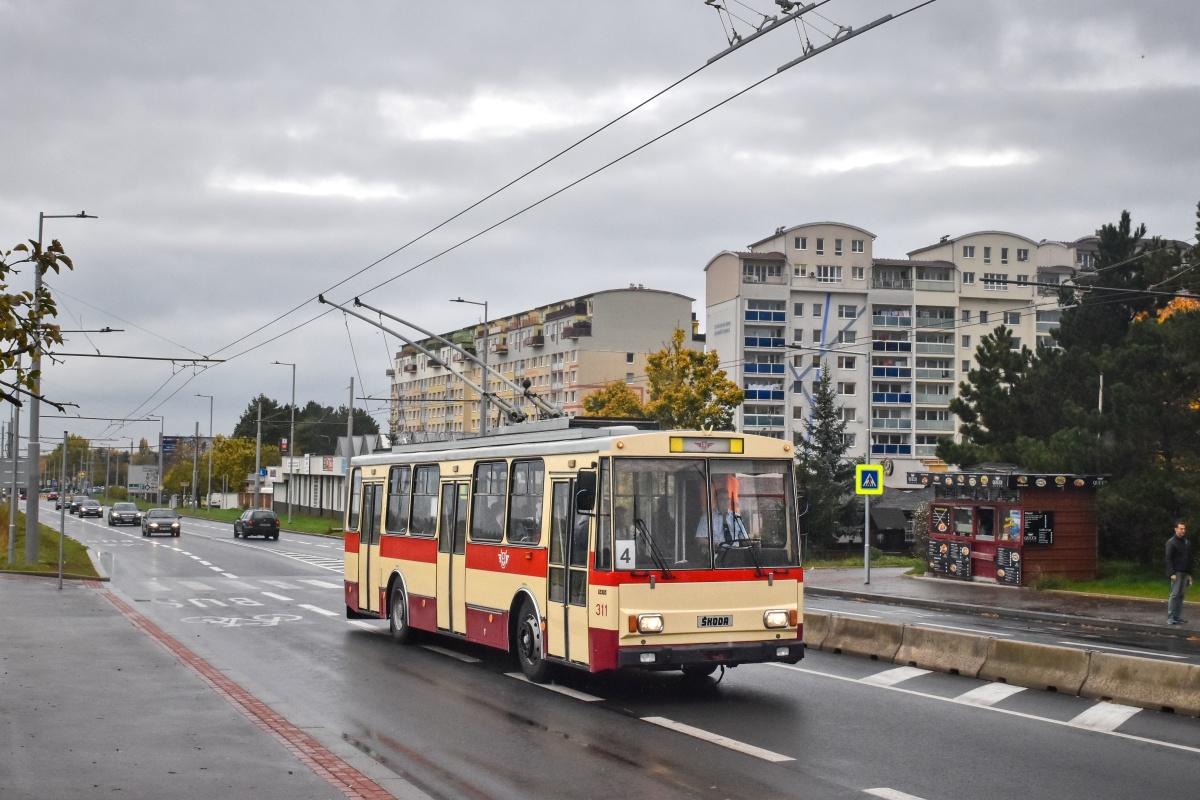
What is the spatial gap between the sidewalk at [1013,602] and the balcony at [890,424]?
7121 cm

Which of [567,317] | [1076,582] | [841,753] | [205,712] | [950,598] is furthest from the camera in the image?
[567,317]

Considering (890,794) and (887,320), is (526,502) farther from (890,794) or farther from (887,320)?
(887,320)

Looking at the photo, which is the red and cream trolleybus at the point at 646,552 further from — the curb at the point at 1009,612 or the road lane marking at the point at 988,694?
the curb at the point at 1009,612

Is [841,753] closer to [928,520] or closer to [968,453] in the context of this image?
[928,520]

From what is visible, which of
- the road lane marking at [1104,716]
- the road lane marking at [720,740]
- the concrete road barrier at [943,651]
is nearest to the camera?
the road lane marking at [720,740]

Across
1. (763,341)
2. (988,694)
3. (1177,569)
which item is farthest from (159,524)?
(988,694)

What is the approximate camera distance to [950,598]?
2981 cm

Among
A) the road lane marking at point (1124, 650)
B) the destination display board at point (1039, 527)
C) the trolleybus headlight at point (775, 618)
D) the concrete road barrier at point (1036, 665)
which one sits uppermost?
the destination display board at point (1039, 527)

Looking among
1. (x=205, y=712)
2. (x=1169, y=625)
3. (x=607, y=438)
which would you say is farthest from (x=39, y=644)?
(x=1169, y=625)

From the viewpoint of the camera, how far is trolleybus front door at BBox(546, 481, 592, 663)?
45.7ft

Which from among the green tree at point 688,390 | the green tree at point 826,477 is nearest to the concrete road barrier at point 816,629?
the green tree at point 688,390

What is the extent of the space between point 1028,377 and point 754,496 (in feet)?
95.3

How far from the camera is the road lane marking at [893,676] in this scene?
15.4 meters

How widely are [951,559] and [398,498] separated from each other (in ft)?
63.4
